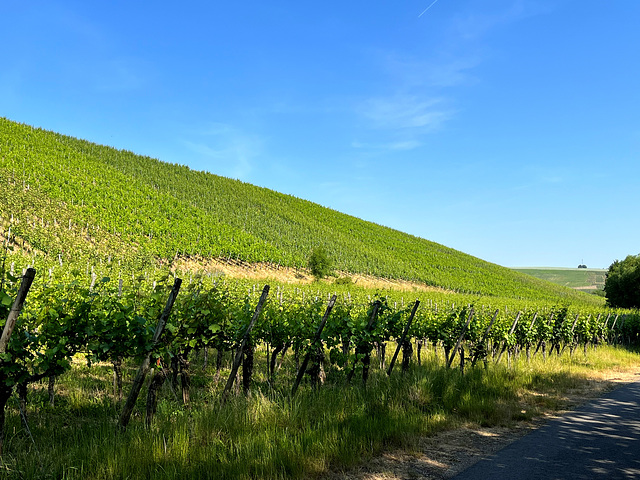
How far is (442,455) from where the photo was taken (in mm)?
5633

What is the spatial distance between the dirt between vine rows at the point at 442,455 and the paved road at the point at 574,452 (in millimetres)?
186

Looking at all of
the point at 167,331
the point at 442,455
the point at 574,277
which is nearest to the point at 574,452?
the point at 442,455

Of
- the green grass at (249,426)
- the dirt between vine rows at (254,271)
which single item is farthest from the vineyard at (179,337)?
the dirt between vine rows at (254,271)

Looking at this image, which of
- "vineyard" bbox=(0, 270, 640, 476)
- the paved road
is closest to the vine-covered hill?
"vineyard" bbox=(0, 270, 640, 476)

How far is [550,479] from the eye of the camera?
4742 mm

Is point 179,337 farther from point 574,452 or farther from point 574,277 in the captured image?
point 574,277

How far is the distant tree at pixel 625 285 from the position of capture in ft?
169

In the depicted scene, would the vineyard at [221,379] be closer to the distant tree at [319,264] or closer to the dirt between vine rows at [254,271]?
the dirt between vine rows at [254,271]

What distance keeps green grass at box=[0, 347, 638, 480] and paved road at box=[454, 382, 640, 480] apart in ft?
2.84

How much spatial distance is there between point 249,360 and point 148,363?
2273 millimetres

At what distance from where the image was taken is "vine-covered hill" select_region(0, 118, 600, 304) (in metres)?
33.3

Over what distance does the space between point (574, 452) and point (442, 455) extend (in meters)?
1.86

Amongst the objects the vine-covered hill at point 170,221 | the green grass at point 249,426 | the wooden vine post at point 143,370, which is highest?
the vine-covered hill at point 170,221

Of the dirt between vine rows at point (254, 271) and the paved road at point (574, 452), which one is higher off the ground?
the dirt between vine rows at point (254, 271)
